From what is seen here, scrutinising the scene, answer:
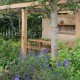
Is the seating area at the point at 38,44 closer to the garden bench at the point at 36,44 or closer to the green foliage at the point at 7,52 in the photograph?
the garden bench at the point at 36,44

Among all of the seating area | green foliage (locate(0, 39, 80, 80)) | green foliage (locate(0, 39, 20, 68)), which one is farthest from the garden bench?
green foliage (locate(0, 39, 80, 80))

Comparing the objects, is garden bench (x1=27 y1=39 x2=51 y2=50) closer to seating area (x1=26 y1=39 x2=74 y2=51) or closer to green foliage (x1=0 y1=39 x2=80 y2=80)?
seating area (x1=26 y1=39 x2=74 y2=51)

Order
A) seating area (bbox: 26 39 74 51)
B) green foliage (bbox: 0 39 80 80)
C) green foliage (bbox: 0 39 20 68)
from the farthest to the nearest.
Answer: seating area (bbox: 26 39 74 51)
green foliage (bbox: 0 39 20 68)
green foliage (bbox: 0 39 80 80)

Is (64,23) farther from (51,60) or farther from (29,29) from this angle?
(29,29)

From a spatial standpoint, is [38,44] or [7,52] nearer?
[7,52]

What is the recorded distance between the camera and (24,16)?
27.3 feet

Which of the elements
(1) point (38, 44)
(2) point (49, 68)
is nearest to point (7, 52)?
(1) point (38, 44)

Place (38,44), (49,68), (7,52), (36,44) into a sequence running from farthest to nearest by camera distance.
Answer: (36,44), (38,44), (7,52), (49,68)

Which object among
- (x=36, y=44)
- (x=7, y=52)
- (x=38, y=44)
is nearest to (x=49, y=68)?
(x=7, y=52)

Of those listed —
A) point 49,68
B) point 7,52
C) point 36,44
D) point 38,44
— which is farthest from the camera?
point 36,44

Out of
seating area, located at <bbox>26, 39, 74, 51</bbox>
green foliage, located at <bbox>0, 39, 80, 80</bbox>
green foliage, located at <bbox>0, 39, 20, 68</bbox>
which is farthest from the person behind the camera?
seating area, located at <bbox>26, 39, 74, 51</bbox>

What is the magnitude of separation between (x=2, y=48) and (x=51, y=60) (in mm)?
2321

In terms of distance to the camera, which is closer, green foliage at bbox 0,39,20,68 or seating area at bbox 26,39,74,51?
green foliage at bbox 0,39,20,68

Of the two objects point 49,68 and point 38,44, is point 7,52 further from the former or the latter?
point 49,68
